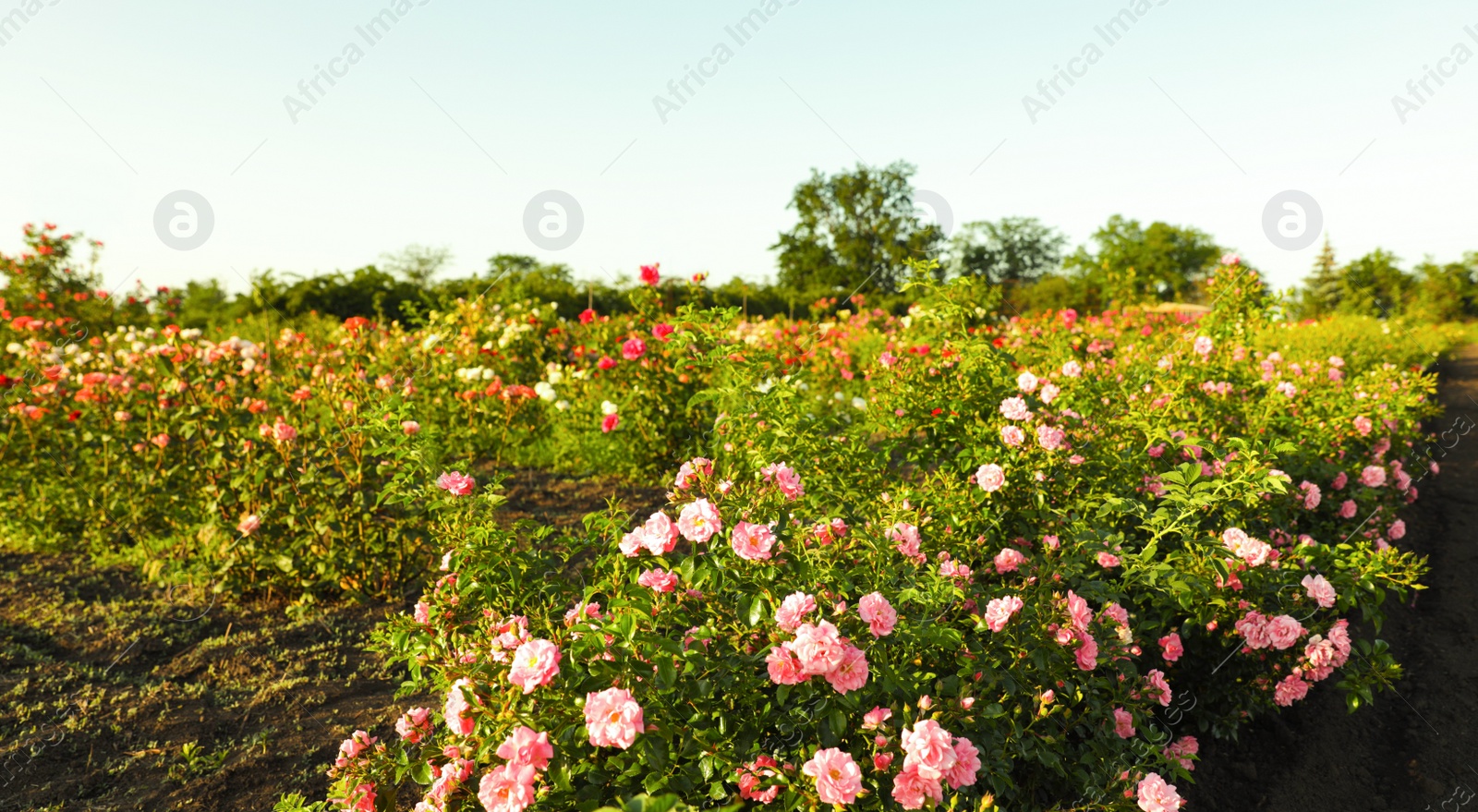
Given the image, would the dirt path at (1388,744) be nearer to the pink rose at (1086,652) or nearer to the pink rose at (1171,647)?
the pink rose at (1171,647)

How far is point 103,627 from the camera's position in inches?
139

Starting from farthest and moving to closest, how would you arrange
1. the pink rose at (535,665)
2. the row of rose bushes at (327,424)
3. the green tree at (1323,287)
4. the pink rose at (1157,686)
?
1. the green tree at (1323,287)
2. the row of rose bushes at (327,424)
3. the pink rose at (1157,686)
4. the pink rose at (535,665)

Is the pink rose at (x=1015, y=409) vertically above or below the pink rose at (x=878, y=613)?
above

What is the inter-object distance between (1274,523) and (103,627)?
17.3 feet

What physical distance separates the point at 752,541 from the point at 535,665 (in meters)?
0.53

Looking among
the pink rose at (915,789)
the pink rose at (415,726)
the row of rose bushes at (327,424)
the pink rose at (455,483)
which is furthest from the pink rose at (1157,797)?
the pink rose at (455,483)

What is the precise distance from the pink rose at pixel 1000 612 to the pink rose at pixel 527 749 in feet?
3.56

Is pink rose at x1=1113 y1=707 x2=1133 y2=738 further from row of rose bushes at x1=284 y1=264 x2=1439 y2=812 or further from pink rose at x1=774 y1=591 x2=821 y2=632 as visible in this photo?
pink rose at x1=774 y1=591 x2=821 y2=632

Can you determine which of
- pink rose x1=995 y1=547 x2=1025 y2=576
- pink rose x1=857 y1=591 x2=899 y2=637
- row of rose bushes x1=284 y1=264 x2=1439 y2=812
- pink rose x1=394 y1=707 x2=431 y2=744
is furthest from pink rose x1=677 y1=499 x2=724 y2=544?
pink rose x1=995 y1=547 x2=1025 y2=576

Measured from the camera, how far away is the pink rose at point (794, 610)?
1.57 metres

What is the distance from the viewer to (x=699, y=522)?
178cm

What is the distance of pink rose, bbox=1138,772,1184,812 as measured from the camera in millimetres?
1653

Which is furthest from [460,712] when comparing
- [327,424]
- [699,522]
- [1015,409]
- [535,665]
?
[327,424]

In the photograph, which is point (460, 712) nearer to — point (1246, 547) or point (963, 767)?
point (963, 767)
